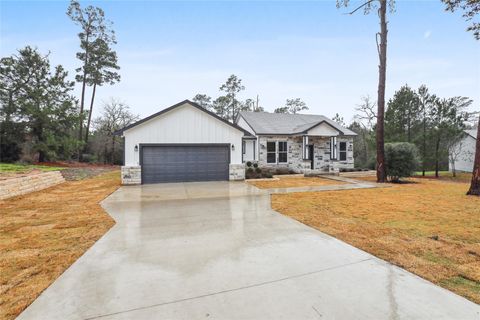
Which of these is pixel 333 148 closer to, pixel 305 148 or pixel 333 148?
pixel 333 148

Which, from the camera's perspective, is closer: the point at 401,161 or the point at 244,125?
the point at 401,161

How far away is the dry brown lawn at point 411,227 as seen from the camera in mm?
3143

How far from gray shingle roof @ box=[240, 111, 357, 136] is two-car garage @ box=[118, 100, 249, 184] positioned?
15.4 feet

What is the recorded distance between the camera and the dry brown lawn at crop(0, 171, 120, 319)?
2689 millimetres

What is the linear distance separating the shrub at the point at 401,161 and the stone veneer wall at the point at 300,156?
4009mm

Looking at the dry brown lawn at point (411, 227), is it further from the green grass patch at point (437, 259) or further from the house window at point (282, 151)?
the house window at point (282, 151)

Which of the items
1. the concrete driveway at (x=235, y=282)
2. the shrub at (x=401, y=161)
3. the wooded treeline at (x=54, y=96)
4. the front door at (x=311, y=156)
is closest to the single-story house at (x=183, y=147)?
the front door at (x=311, y=156)

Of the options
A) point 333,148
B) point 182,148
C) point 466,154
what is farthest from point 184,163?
point 466,154

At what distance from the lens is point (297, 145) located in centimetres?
1800

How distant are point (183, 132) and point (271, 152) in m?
7.46

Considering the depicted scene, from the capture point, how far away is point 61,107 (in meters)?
20.1

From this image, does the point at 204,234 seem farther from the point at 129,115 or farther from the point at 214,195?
the point at 129,115

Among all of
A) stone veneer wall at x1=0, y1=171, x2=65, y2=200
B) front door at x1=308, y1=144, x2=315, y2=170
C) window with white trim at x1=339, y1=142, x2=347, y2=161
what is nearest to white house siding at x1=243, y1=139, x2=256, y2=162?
front door at x1=308, y1=144, x2=315, y2=170

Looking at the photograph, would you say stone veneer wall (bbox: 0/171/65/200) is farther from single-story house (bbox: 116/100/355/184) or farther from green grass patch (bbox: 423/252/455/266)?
green grass patch (bbox: 423/252/455/266)
